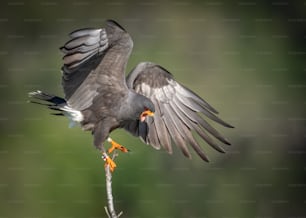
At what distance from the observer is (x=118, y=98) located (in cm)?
632

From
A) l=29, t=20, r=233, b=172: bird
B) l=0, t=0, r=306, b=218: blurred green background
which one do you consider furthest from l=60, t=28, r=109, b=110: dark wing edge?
l=0, t=0, r=306, b=218: blurred green background

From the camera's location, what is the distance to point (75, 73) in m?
6.16

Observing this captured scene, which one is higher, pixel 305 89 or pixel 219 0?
pixel 219 0

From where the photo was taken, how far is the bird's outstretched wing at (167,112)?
6.73 m

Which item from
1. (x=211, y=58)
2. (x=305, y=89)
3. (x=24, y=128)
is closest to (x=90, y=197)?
(x=24, y=128)

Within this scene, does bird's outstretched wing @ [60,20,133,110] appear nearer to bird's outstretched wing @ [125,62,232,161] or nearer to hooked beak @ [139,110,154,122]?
hooked beak @ [139,110,154,122]

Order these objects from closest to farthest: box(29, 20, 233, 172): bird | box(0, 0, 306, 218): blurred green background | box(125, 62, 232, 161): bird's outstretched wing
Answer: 1. box(29, 20, 233, 172): bird
2. box(125, 62, 232, 161): bird's outstretched wing
3. box(0, 0, 306, 218): blurred green background

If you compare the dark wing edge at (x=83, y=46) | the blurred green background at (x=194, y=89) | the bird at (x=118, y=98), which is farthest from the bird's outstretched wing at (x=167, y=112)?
the blurred green background at (x=194, y=89)

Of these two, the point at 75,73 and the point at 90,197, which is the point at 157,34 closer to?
the point at 90,197

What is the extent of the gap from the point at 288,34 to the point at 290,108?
1.35 metres

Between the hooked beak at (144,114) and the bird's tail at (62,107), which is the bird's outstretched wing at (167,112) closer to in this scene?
the hooked beak at (144,114)

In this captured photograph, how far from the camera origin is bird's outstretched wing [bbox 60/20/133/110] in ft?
19.4

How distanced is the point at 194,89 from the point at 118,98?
13.9ft

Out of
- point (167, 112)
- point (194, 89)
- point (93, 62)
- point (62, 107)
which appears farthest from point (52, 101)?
point (194, 89)
